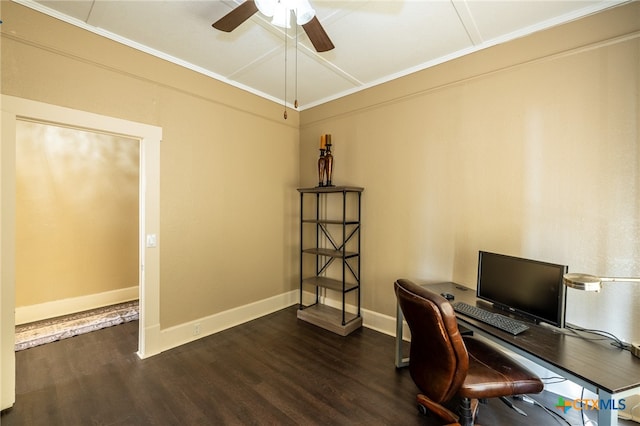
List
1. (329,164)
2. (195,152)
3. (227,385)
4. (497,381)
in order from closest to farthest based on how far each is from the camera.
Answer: (497,381), (227,385), (195,152), (329,164)

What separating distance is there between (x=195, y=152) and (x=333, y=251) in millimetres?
2048

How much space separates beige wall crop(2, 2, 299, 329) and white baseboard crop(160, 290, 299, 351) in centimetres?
8

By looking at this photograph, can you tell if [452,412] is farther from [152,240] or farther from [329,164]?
[152,240]

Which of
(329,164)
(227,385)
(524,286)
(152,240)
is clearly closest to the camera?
(524,286)

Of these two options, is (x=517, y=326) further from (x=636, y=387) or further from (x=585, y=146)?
(x=585, y=146)

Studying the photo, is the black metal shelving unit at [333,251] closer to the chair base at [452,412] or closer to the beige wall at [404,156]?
the beige wall at [404,156]

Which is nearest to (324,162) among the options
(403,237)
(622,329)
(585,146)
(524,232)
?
(403,237)

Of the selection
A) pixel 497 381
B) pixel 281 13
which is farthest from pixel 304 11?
pixel 497 381

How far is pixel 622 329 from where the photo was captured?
6.21ft

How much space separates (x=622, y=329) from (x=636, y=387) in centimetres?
96

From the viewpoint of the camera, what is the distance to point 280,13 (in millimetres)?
1677

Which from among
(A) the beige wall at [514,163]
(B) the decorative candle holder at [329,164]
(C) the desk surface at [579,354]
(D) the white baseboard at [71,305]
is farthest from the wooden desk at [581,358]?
(D) the white baseboard at [71,305]

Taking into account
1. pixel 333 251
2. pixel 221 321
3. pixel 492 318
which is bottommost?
pixel 221 321

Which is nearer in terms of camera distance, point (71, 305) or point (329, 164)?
point (329, 164)
